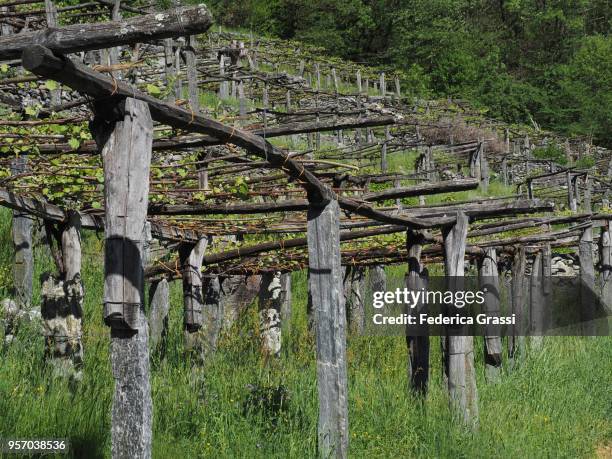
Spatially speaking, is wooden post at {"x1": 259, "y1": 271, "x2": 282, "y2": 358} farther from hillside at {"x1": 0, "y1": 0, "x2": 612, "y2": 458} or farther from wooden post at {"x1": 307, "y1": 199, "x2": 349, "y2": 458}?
wooden post at {"x1": 307, "y1": 199, "x2": 349, "y2": 458}

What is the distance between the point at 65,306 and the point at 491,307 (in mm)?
6468

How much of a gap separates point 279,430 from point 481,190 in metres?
24.3

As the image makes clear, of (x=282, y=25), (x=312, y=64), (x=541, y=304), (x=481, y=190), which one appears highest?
(x=282, y=25)

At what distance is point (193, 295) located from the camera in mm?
9359

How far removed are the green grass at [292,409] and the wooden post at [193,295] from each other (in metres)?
0.34

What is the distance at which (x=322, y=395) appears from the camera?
672cm

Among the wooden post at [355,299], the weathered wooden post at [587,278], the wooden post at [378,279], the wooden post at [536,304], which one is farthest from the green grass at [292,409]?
the wooden post at [378,279]

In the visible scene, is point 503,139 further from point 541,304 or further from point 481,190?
point 541,304

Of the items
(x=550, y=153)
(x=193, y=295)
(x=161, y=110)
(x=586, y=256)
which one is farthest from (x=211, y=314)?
(x=550, y=153)

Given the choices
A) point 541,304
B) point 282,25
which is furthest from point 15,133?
point 282,25

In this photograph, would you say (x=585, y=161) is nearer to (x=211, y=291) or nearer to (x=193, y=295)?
(x=211, y=291)

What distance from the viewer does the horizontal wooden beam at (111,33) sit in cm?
364

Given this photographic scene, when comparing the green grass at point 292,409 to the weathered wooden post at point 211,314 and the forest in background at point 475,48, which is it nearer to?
the weathered wooden post at point 211,314

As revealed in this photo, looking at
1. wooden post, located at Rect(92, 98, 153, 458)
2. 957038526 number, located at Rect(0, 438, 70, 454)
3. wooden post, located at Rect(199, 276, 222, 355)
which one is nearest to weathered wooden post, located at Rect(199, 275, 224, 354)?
wooden post, located at Rect(199, 276, 222, 355)
